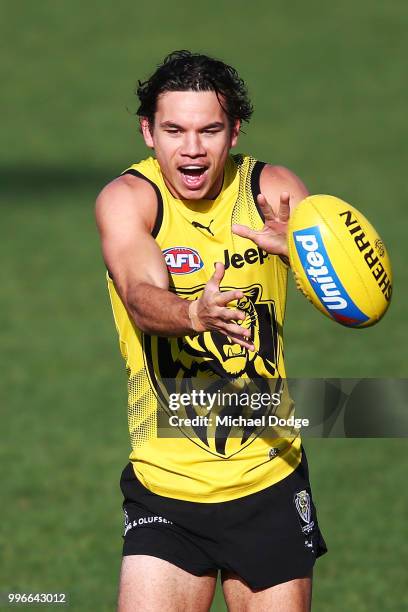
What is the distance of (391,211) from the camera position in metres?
23.4

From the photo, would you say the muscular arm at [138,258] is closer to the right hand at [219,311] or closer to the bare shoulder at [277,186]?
the right hand at [219,311]

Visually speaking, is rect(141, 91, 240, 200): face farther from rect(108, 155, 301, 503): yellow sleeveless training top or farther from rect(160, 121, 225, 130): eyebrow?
rect(108, 155, 301, 503): yellow sleeveless training top

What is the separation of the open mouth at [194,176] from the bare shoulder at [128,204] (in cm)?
18

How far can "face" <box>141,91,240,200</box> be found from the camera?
254 inches

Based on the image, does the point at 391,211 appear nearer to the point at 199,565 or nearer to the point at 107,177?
the point at 107,177

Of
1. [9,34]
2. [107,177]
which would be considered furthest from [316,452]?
[9,34]

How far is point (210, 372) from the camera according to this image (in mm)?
6602

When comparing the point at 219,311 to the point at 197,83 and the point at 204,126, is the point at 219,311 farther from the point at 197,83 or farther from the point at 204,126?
the point at 197,83

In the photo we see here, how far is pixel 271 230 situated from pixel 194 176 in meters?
0.45

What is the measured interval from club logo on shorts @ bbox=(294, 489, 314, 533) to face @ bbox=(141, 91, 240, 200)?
1548 millimetres

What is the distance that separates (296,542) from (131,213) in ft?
5.85

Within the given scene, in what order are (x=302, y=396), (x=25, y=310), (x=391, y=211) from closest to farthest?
1. (x=302, y=396)
2. (x=25, y=310)
3. (x=391, y=211)

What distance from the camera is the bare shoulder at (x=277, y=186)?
6.72 m

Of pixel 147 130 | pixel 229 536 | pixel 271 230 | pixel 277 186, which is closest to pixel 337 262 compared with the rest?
pixel 271 230
